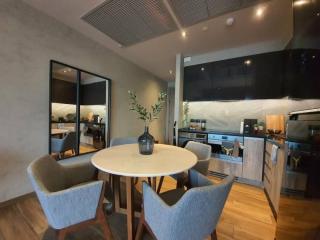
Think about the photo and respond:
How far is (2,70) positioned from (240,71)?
12.1 feet

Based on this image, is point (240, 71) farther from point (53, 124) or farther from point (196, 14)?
point (53, 124)

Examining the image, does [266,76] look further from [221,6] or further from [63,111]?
[63,111]

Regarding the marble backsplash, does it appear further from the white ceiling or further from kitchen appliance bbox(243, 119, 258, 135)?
the white ceiling

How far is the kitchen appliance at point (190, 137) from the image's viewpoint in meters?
3.10

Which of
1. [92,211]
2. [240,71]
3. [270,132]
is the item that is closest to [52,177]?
[92,211]

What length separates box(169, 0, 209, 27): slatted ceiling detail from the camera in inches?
71.6

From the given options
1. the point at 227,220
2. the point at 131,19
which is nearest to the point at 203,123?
the point at 227,220

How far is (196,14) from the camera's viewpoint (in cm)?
202

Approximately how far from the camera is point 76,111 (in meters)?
2.75

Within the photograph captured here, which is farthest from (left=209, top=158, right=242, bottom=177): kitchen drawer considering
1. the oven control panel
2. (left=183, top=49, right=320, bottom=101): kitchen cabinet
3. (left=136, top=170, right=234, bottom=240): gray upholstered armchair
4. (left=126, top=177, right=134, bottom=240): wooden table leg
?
(left=126, top=177, right=134, bottom=240): wooden table leg

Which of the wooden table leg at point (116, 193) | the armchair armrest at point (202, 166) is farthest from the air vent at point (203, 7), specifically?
the wooden table leg at point (116, 193)

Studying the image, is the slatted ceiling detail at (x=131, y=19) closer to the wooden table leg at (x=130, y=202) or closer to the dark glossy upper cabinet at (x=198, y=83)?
the dark glossy upper cabinet at (x=198, y=83)

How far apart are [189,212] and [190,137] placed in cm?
246

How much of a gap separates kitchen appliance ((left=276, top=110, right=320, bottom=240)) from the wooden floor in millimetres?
350
